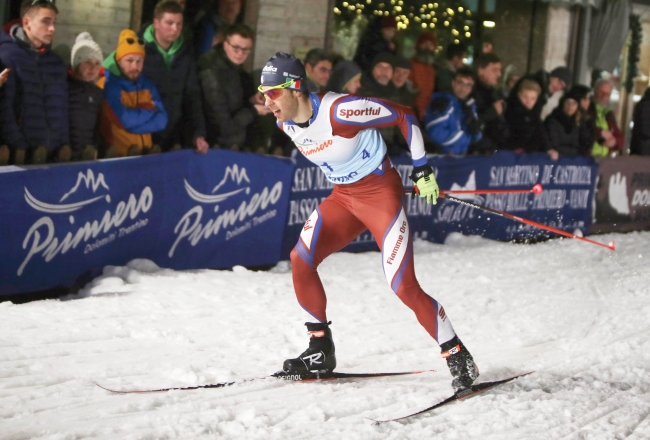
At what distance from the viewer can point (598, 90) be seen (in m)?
13.3

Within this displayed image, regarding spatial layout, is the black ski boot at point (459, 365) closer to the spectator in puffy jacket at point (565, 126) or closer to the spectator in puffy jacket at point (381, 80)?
the spectator in puffy jacket at point (381, 80)

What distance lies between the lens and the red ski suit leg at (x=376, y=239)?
516cm

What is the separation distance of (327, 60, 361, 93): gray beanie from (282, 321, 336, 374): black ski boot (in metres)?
4.02

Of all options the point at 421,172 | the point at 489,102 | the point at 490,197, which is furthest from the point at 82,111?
the point at 490,197

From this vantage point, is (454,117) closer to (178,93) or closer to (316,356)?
(178,93)

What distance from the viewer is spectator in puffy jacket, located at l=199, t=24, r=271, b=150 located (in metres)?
7.96

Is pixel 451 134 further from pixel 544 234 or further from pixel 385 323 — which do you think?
pixel 385 323

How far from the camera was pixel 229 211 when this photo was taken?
8117 millimetres

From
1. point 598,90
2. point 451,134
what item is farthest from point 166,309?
point 598,90

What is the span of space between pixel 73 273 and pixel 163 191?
1063mm

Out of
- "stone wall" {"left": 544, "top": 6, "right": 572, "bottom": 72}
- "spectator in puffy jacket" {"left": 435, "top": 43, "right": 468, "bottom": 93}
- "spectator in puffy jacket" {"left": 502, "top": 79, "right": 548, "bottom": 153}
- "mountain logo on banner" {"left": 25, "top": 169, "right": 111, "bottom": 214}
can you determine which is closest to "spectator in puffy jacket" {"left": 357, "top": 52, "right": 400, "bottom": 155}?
"spectator in puffy jacket" {"left": 435, "top": 43, "right": 468, "bottom": 93}

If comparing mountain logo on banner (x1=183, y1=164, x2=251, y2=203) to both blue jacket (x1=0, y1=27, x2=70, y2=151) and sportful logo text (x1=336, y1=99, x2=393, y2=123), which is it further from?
sportful logo text (x1=336, y1=99, x2=393, y2=123)

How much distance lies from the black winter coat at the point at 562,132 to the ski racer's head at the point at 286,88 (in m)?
7.30

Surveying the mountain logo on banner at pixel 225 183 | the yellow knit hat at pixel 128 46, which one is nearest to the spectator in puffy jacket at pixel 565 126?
the mountain logo on banner at pixel 225 183
